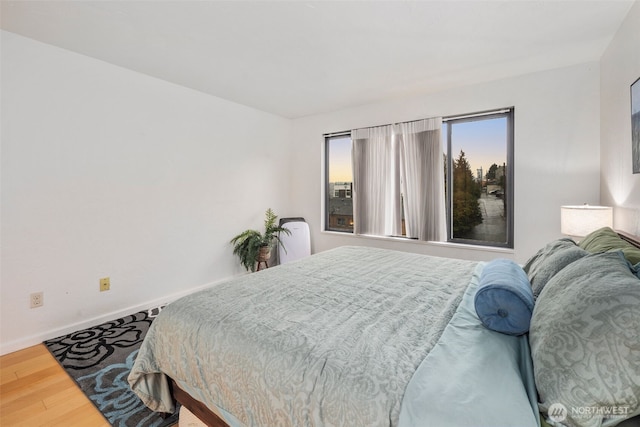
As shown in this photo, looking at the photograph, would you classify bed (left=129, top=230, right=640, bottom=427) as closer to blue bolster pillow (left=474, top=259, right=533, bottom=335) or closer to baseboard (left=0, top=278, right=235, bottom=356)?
blue bolster pillow (left=474, top=259, right=533, bottom=335)

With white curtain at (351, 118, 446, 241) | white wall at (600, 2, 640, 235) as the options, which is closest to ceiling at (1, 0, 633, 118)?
white wall at (600, 2, 640, 235)

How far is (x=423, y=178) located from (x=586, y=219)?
1566 mm

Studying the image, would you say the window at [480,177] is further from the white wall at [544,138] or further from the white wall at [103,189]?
the white wall at [103,189]

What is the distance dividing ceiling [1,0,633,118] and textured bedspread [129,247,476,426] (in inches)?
70.2

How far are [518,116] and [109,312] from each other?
4499mm

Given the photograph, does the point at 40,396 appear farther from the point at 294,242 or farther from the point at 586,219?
the point at 586,219

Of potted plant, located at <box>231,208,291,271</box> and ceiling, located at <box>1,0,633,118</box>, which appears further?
potted plant, located at <box>231,208,291,271</box>

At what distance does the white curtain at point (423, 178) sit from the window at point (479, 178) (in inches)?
3.7

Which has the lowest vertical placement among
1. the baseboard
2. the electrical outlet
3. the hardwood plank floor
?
the hardwood plank floor

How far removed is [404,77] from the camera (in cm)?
301

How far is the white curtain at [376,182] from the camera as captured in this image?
3779 mm

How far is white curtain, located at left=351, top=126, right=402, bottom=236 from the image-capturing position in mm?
3779

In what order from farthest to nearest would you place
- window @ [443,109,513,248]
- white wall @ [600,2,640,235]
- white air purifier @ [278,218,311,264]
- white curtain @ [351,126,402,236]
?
white air purifier @ [278,218,311,264] → white curtain @ [351,126,402,236] → window @ [443,109,513,248] → white wall @ [600,2,640,235]

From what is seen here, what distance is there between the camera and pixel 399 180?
3.74 meters
